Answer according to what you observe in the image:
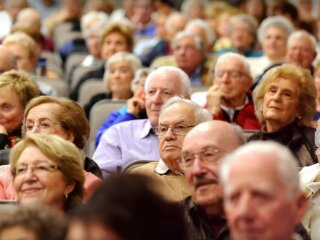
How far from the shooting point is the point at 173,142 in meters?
5.59

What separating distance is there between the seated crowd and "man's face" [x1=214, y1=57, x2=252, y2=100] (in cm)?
1

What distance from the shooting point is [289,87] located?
6.62 m

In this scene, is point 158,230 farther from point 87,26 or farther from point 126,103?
point 87,26

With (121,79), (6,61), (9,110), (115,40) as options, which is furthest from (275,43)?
(9,110)

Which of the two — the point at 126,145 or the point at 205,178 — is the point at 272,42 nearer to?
the point at 126,145

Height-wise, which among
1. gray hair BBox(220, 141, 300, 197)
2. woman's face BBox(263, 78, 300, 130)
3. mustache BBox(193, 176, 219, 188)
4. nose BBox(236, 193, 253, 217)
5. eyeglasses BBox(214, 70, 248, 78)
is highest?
gray hair BBox(220, 141, 300, 197)

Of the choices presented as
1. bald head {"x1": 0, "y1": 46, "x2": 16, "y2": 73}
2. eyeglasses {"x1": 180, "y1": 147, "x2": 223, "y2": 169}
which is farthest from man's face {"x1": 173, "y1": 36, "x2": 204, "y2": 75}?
eyeglasses {"x1": 180, "y1": 147, "x2": 223, "y2": 169}

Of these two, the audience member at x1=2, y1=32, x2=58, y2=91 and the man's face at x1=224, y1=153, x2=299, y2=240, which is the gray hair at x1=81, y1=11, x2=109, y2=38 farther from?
the man's face at x1=224, y1=153, x2=299, y2=240

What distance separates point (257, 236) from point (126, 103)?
161 inches

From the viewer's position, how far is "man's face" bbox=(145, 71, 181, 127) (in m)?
6.68

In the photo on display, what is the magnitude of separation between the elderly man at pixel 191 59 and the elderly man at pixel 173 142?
3.27m

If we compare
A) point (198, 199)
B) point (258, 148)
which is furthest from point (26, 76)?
point (258, 148)

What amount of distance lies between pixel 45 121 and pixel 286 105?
1.54 metres

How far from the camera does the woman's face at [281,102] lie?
6.57m
